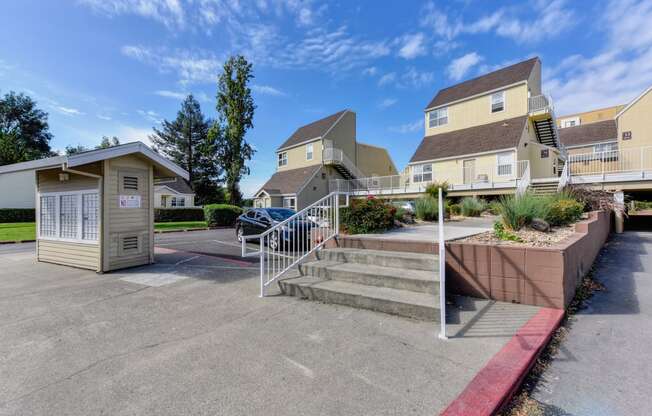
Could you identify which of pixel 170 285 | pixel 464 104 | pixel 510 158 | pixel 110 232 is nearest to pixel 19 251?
pixel 110 232

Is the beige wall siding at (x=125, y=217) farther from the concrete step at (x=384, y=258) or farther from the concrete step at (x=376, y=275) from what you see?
the concrete step at (x=384, y=258)

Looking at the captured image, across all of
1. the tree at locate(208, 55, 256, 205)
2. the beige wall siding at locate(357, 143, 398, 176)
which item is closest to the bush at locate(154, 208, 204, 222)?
the tree at locate(208, 55, 256, 205)

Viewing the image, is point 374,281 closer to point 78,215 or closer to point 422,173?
point 78,215

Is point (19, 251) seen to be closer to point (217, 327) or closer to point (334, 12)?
point (217, 327)

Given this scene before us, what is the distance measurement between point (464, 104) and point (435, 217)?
1620 cm

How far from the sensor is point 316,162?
28078 mm

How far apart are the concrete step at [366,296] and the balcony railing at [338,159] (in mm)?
22809

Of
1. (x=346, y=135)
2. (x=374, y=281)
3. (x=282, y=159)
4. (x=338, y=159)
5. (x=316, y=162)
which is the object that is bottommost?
(x=374, y=281)

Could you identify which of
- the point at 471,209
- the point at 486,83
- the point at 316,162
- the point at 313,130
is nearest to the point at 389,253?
the point at 471,209

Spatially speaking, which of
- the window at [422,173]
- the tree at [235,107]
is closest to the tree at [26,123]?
the tree at [235,107]

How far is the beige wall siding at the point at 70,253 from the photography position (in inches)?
281

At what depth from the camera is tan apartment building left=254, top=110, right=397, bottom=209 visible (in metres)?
26.9

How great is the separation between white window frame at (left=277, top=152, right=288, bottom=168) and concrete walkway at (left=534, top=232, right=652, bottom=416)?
29.3 m

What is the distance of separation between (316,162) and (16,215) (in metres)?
24.9
